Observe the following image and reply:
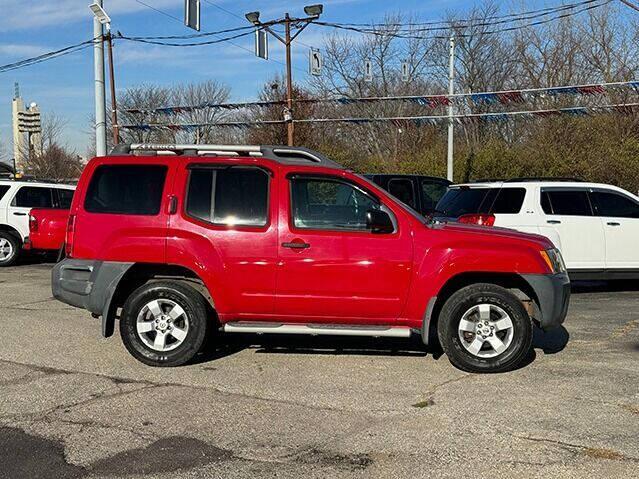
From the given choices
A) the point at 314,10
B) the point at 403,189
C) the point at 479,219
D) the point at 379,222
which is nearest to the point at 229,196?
the point at 379,222

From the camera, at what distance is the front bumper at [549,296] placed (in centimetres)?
602

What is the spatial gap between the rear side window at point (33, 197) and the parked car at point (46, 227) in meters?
0.76

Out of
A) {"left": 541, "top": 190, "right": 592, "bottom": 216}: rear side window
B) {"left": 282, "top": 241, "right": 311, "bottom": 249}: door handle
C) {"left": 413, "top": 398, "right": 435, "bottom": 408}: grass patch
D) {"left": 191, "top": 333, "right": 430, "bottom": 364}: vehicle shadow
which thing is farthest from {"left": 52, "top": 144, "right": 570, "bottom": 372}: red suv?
{"left": 541, "top": 190, "right": 592, "bottom": 216}: rear side window

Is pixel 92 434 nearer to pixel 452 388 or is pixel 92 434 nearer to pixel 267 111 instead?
pixel 452 388

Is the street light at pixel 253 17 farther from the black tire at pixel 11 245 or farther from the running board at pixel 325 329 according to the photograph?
the running board at pixel 325 329

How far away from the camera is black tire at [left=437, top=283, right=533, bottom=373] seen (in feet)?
19.5

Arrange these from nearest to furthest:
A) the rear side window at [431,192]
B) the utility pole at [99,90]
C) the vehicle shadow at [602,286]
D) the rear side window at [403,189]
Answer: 1. the vehicle shadow at [602,286]
2. the rear side window at [403,189]
3. the rear side window at [431,192]
4. the utility pole at [99,90]

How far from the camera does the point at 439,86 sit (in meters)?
38.7

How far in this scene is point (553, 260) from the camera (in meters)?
6.22

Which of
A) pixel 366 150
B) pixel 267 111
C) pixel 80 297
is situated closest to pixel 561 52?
pixel 366 150

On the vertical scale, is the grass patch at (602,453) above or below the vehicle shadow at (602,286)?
below

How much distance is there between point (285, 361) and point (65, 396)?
2.01 meters

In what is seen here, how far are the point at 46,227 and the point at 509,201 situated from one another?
9.50 meters

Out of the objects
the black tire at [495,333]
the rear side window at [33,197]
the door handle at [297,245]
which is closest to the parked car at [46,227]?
the rear side window at [33,197]
